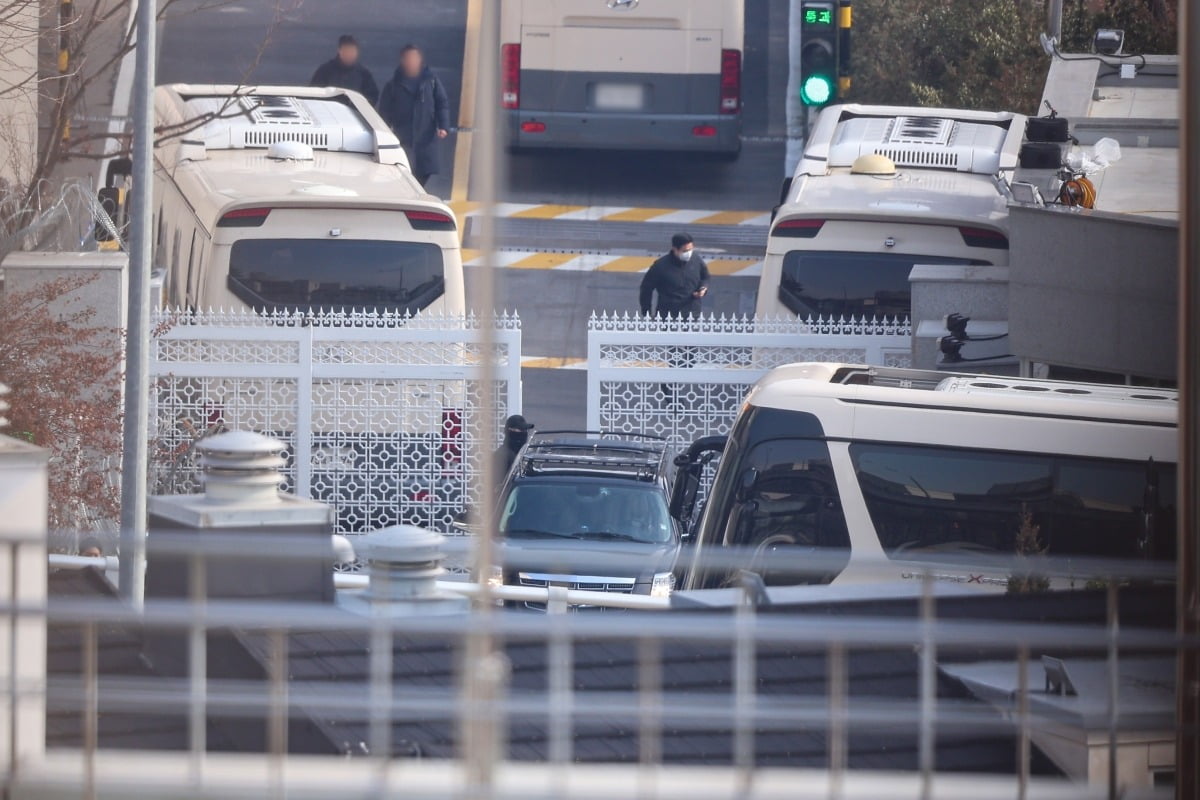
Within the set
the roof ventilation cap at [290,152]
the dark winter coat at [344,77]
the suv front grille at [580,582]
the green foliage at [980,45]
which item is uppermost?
the green foliage at [980,45]

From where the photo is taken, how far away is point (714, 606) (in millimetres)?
6430

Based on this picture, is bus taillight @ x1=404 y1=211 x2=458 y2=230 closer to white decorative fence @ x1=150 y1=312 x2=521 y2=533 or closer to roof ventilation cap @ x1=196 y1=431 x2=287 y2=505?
white decorative fence @ x1=150 y1=312 x2=521 y2=533

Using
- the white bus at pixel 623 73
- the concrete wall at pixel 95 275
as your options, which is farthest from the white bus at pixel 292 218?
the white bus at pixel 623 73

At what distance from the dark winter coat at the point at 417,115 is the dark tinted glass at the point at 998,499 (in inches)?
512

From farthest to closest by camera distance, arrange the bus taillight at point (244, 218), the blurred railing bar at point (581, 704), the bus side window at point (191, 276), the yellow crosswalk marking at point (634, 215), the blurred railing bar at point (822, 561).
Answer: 1. the yellow crosswalk marking at point (634, 215)
2. the bus side window at point (191, 276)
3. the bus taillight at point (244, 218)
4. the blurred railing bar at point (581, 704)
5. the blurred railing bar at point (822, 561)

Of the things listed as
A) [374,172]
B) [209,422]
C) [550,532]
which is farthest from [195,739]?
[374,172]

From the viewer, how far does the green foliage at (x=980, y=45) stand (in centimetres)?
2203

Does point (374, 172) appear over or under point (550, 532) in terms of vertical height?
over

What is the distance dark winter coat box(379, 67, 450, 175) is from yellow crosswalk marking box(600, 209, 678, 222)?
2.26 meters

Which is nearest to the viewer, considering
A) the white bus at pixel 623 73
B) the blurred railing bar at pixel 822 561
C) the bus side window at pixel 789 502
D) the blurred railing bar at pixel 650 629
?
the blurred railing bar at pixel 650 629

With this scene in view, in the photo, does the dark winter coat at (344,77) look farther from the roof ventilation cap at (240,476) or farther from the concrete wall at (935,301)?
the roof ventilation cap at (240,476)

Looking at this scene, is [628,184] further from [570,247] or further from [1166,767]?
[1166,767]

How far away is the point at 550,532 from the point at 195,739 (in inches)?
271

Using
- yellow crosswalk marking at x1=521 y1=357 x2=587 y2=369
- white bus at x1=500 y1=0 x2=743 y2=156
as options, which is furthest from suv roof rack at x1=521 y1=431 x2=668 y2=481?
white bus at x1=500 y1=0 x2=743 y2=156
